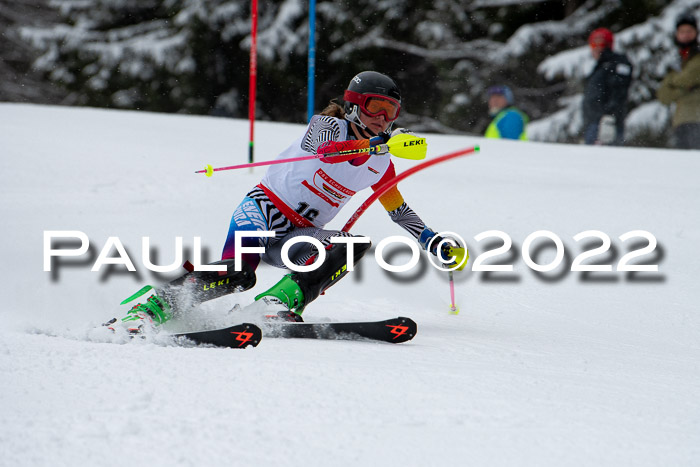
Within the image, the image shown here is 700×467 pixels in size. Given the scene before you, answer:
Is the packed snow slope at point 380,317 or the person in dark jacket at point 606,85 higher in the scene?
the person in dark jacket at point 606,85

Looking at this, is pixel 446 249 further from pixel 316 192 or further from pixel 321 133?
pixel 321 133

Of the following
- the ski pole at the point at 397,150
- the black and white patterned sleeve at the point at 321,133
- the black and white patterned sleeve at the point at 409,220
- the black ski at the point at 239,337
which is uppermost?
the black and white patterned sleeve at the point at 321,133

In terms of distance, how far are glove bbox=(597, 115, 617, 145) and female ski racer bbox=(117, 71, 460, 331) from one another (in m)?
5.05

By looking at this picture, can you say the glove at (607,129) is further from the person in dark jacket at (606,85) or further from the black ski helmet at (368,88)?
the black ski helmet at (368,88)

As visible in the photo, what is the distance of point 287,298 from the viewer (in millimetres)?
3148

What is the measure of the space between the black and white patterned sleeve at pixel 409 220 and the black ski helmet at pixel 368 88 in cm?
55

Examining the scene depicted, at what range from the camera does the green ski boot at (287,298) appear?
10.2 ft

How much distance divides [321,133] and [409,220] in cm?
72

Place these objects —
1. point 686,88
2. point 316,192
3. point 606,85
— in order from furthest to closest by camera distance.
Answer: point 606,85 < point 686,88 < point 316,192

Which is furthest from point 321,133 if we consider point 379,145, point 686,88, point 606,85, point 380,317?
point 686,88

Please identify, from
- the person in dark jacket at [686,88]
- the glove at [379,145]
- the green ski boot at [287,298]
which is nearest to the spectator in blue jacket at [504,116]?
the person in dark jacket at [686,88]

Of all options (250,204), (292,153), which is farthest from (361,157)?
(250,204)

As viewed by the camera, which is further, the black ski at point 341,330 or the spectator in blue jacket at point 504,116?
the spectator in blue jacket at point 504,116

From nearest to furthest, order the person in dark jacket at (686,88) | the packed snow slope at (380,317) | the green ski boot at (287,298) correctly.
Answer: the packed snow slope at (380,317) < the green ski boot at (287,298) < the person in dark jacket at (686,88)
